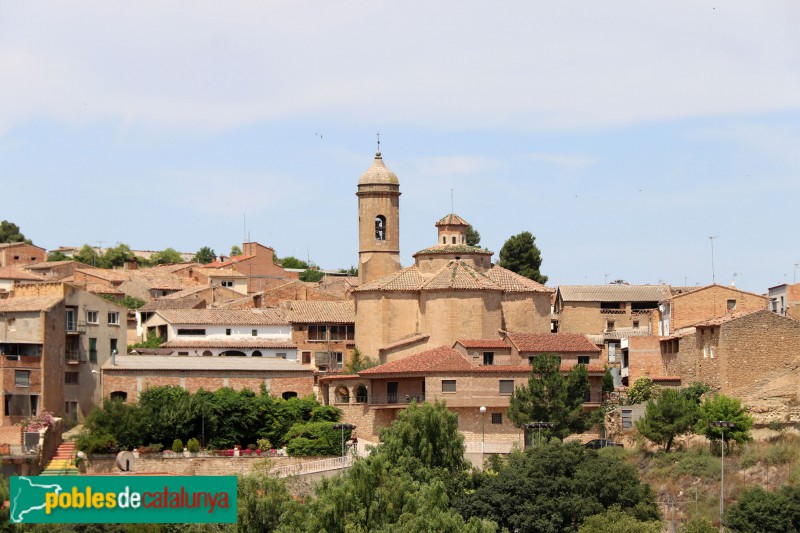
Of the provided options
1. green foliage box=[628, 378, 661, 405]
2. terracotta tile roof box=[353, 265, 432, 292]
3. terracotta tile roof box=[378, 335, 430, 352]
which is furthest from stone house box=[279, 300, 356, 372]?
green foliage box=[628, 378, 661, 405]

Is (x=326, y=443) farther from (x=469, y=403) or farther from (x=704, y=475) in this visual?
(x=704, y=475)

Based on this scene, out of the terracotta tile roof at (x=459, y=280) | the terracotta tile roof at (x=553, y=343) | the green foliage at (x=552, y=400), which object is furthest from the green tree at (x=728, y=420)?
the terracotta tile roof at (x=459, y=280)

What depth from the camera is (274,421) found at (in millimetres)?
60562

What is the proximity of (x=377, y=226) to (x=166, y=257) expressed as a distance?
52.6 meters

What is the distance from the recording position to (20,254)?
10994 centimetres

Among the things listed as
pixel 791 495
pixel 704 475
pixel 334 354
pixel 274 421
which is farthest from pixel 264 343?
pixel 791 495

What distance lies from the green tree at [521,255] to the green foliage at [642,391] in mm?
29120

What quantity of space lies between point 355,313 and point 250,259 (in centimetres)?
2789

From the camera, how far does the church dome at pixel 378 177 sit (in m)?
76.7

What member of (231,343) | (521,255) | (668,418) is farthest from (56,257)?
→ (668,418)

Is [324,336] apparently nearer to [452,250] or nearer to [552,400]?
[452,250]

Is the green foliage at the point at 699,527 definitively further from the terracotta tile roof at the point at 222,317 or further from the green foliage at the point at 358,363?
the terracotta tile roof at the point at 222,317

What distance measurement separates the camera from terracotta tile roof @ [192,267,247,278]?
94875 mm

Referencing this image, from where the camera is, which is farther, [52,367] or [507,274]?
[507,274]
